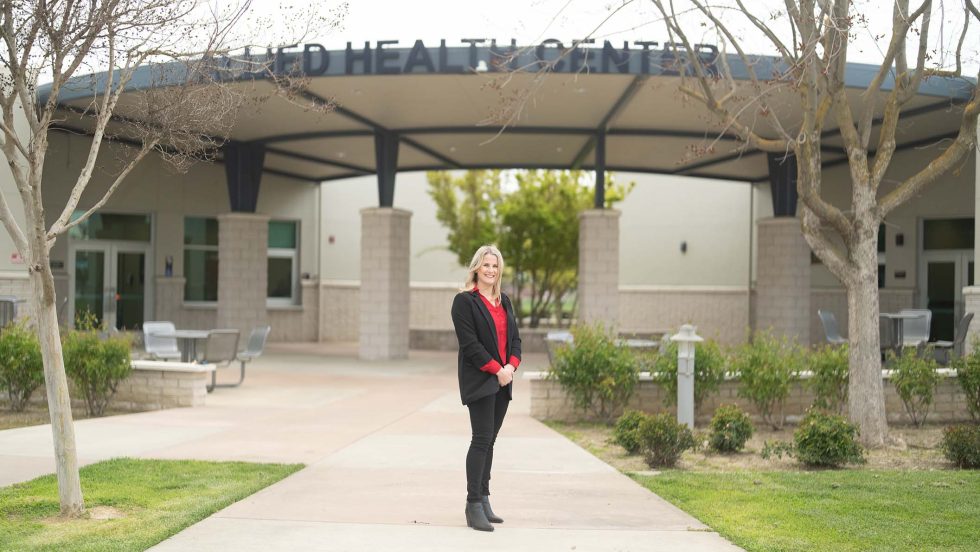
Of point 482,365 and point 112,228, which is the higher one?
point 112,228

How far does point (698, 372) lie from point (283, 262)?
18417mm

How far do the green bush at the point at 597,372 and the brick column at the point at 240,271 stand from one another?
13.0m

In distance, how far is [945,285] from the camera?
860 inches

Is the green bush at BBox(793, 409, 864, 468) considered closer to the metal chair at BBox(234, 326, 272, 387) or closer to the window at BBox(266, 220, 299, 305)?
the metal chair at BBox(234, 326, 272, 387)

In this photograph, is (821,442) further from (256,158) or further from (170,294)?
(170,294)

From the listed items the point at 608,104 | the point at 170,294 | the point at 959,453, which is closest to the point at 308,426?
the point at 959,453

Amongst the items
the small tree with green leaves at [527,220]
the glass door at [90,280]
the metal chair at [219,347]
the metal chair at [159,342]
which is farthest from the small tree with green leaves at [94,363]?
the small tree with green leaves at [527,220]

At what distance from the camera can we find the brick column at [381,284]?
19812 mm

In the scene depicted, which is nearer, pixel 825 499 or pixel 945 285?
pixel 825 499

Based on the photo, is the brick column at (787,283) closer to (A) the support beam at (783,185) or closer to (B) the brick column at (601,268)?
(A) the support beam at (783,185)

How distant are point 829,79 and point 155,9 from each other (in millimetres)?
6366

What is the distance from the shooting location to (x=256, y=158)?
2198 centimetres

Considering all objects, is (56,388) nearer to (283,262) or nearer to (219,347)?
Answer: (219,347)

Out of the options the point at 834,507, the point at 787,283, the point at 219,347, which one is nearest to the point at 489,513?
the point at 834,507
